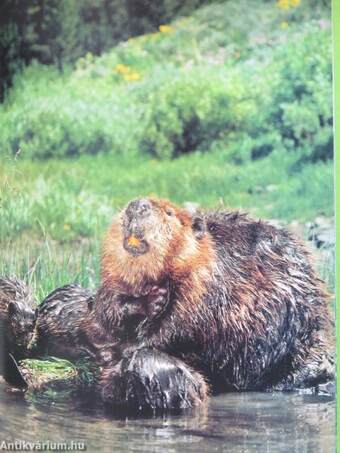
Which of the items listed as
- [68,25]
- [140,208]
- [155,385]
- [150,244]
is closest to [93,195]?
[140,208]

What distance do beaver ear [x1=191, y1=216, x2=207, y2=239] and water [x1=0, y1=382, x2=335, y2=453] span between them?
0.67 meters

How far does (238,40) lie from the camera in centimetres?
360

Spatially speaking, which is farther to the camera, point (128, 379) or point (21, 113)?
point (21, 113)

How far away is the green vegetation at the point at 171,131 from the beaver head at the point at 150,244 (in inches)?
3.2

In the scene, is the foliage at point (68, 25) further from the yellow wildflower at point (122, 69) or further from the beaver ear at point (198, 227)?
the beaver ear at point (198, 227)

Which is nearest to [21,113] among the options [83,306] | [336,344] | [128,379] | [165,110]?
[165,110]

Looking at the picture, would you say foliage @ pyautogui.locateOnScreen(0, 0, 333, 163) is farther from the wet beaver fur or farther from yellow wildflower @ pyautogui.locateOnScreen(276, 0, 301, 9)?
the wet beaver fur

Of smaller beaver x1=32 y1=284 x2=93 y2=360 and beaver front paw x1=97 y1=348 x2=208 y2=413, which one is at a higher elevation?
smaller beaver x1=32 y1=284 x2=93 y2=360

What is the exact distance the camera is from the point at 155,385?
3.35 m

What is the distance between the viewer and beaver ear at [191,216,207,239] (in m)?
3.51

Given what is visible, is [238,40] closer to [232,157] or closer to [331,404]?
[232,157]

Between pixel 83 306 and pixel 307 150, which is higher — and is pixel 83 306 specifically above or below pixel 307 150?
below

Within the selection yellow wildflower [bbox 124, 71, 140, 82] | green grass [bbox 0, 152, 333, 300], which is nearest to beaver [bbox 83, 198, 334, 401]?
green grass [bbox 0, 152, 333, 300]

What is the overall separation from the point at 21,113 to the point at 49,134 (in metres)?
0.15
